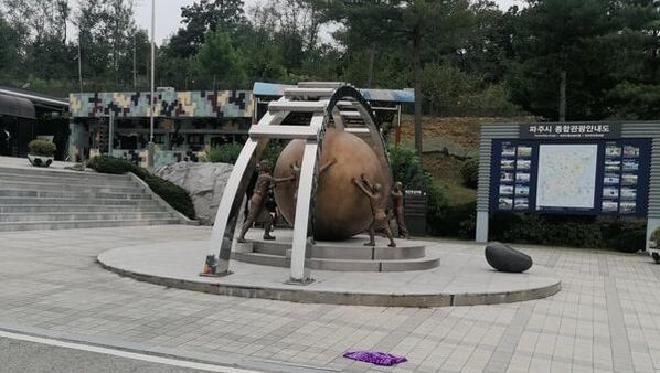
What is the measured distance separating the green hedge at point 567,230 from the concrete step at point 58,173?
14.7 meters

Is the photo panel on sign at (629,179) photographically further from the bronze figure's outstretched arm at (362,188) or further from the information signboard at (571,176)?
the bronze figure's outstretched arm at (362,188)

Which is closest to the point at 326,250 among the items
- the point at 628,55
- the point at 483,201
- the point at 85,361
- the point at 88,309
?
the point at 88,309

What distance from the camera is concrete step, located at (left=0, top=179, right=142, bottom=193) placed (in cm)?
2053

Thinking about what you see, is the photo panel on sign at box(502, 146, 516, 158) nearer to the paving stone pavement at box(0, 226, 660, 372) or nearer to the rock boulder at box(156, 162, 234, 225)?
the rock boulder at box(156, 162, 234, 225)

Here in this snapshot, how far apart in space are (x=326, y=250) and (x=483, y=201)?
1224 centimetres

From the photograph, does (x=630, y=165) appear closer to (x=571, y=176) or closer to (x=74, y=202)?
(x=571, y=176)

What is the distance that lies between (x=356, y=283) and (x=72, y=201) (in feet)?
48.8

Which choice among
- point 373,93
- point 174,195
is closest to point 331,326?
point 174,195

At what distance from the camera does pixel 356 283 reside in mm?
9789

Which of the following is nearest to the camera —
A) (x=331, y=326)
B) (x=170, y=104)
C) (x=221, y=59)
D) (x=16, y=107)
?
(x=331, y=326)

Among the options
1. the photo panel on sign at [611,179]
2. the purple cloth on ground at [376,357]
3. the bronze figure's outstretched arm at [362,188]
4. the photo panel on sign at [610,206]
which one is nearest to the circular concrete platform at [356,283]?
the bronze figure's outstretched arm at [362,188]

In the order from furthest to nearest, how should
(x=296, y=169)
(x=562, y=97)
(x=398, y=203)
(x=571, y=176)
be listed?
(x=562, y=97) < (x=571, y=176) < (x=398, y=203) < (x=296, y=169)

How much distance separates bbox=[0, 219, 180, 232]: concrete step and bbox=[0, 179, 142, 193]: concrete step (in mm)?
2164

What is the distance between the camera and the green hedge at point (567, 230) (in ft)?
72.7
